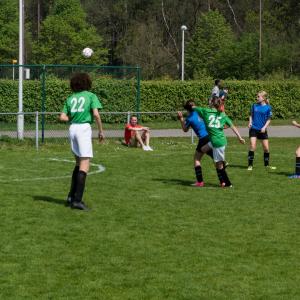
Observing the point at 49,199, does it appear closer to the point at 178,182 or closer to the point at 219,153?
the point at 219,153

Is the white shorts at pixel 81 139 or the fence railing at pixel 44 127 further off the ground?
the white shorts at pixel 81 139

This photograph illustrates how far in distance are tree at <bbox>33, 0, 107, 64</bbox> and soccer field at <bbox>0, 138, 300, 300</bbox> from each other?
2269 inches

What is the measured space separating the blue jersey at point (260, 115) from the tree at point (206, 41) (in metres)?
52.9

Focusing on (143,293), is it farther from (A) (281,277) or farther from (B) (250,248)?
(B) (250,248)

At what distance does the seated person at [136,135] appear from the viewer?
25.6 metres

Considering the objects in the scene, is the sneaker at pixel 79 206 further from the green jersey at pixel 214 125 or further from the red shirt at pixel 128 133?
the red shirt at pixel 128 133

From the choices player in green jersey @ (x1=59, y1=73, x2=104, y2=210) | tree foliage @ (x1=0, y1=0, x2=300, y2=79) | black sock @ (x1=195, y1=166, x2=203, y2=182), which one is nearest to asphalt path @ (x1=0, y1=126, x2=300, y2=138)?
black sock @ (x1=195, y1=166, x2=203, y2=182)

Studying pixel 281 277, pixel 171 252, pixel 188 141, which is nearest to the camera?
pixel 281 277

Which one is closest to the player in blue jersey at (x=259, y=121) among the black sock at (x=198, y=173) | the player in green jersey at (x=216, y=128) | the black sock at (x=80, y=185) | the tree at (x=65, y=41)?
the black sock at (x=198, y=173)

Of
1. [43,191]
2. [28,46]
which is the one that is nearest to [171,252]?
[43,191]

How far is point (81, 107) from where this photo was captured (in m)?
12.4

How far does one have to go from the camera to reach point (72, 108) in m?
12.4

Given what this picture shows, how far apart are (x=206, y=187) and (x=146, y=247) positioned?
5788 millimetres

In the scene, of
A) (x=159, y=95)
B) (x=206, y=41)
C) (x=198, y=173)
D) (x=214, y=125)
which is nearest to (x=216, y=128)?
(x=214, y=125)
